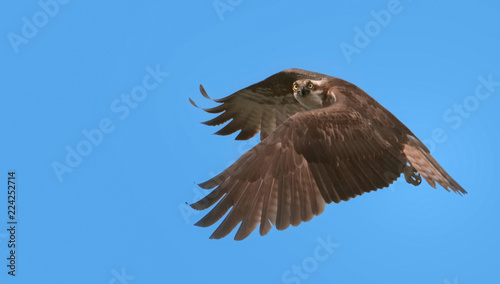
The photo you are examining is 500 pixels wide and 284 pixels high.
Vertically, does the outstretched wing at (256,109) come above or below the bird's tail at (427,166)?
above

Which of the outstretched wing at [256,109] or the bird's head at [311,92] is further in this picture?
the outstretched wing at [256,109]

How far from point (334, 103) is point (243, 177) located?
5.21ft

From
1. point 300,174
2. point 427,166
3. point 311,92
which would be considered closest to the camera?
point 300,174

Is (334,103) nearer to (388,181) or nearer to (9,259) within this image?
(388,181)

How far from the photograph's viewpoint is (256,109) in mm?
10492

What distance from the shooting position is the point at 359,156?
7.94 metres

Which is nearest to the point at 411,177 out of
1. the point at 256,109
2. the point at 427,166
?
the point at 427,166

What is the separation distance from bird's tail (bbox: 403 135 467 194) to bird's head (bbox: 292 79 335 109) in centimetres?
127

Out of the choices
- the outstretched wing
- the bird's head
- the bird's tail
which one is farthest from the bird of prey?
the outstretched wing

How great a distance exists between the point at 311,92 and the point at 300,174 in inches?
85.7

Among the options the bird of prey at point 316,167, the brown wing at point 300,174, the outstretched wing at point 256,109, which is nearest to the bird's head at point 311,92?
the bird of prey at point 316,167

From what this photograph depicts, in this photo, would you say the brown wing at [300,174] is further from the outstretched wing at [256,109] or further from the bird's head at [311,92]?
the outstretched wing at [256,109]

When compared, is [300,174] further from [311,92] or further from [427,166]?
[311,92]

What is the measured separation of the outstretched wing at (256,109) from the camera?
10365 mm
